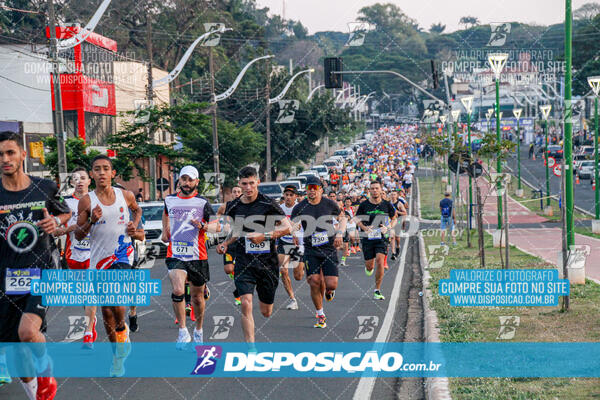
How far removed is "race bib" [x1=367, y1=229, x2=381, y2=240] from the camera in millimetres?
14830

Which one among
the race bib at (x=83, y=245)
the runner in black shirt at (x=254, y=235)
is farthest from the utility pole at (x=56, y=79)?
the runner in black shirt at (x=254, y=235)

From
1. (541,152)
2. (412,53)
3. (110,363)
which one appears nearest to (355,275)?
(110,363)

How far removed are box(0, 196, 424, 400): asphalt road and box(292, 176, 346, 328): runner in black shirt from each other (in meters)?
0.60

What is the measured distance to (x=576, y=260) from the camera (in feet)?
52.2

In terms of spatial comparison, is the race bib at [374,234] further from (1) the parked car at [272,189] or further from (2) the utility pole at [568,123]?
(1) the parked car at [272,189]

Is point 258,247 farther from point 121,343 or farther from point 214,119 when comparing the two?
point 214,119

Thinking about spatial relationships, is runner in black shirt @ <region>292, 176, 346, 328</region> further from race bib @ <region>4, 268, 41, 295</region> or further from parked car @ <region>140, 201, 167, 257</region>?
parked car @ <region>140, 201, 167, 257</region>

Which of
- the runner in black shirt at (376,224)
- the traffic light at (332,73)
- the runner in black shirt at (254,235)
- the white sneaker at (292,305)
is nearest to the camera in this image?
the runner in black shirt at (254,235)

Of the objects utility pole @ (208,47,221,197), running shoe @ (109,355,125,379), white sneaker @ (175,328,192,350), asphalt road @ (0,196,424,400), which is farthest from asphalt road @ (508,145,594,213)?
running shoe @ (109,355,125,379)

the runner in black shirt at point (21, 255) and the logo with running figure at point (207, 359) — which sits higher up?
the runner in black shirt at point (21, 255)

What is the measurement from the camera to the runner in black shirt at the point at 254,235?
9.37m

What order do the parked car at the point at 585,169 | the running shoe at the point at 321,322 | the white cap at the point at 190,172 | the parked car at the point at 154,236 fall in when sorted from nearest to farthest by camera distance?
the white cap at the point at 190,172
the running shoe at the point at 321,322
the parked car at the point at 154,236
the parked car at the point at 585,169

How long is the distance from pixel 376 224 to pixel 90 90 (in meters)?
30.7

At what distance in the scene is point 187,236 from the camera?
10000 millimetres
